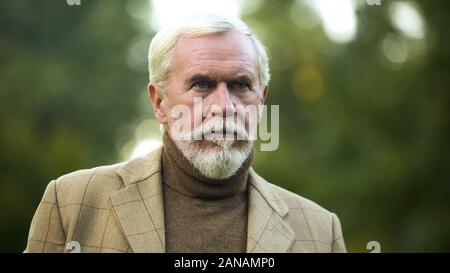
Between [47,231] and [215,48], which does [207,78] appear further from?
[47,231]

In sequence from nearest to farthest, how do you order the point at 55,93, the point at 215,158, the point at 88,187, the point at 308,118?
the point at 88,187 < the point at 215,158 < the point at 55,93 < the point at 308,118

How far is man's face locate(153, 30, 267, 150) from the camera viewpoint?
3.28 meters

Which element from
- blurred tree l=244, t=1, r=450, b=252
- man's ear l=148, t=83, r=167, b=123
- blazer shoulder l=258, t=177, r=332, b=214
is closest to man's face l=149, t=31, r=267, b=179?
man's ear l=148, t=83, r=167, b=123

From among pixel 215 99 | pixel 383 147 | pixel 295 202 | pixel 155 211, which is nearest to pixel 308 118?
pixel 383 147

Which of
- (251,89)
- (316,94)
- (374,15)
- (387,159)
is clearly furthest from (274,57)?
(251,89)

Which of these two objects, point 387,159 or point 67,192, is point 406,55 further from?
point 67,192

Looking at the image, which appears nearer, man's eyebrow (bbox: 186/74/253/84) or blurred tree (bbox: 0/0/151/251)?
man's eyebrow (bbox: 186/74/253/84)

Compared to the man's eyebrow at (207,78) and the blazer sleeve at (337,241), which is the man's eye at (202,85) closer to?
the man's eyebrow at (207,78)

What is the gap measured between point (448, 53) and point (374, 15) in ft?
4.12

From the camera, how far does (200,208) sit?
10.9ft

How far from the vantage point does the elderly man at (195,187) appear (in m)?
3.12

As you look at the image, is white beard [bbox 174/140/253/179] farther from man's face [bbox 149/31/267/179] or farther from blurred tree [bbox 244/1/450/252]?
blurred tree [bbox 244/1/450/252]

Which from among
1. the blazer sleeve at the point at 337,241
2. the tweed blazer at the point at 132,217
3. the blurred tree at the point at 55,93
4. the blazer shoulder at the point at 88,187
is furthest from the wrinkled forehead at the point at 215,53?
the blurred tree at the point at 55,93

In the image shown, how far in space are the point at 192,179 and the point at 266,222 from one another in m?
0.41
